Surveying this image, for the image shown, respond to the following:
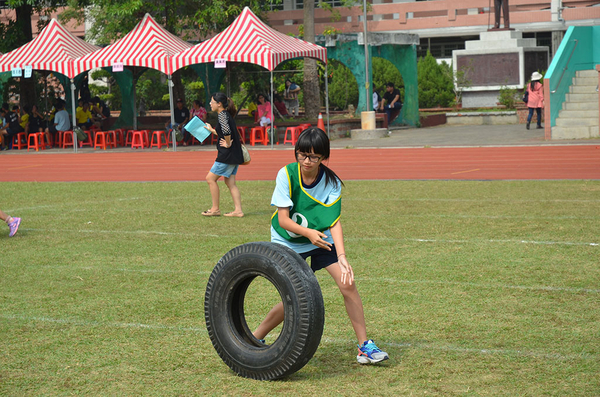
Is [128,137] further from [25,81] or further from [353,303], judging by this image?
[353,303]

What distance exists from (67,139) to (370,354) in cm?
2454

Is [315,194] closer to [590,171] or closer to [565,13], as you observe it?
[590,171]

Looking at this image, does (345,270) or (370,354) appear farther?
(370,354)

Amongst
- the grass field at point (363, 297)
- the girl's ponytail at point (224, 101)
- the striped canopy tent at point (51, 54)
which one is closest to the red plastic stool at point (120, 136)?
the striped canopy tent at point (51, 54)

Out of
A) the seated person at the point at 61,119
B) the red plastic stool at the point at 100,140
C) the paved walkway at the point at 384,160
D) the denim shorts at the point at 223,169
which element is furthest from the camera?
the seated person at the point at 61,119

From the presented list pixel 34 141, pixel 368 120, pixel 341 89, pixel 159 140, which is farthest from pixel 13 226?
pixel 341 89

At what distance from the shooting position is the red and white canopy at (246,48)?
75.7ft

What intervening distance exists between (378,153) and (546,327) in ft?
51.8

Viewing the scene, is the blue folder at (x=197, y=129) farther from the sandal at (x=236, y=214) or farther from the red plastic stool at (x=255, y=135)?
the red plastic stool at (x=255, y=135)

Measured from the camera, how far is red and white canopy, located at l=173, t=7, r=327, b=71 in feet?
75.7

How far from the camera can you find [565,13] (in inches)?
1743

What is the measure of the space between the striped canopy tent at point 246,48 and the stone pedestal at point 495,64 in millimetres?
13324

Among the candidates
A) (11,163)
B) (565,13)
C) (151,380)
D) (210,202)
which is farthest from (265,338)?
(565,13)

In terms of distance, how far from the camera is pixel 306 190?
4695 mm
